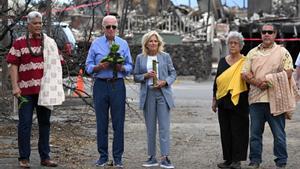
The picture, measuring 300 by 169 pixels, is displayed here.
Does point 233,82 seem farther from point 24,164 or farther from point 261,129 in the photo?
point 24,164

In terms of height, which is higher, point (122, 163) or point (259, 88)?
point (259, 88)

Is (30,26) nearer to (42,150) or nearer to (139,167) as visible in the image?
(42,150)

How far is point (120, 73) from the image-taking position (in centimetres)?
838

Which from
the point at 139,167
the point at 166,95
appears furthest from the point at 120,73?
the point at 139,167

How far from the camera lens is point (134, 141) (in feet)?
35.5

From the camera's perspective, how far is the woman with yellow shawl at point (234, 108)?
28.1 ft

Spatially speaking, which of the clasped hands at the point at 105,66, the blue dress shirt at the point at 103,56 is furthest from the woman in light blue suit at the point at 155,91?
the clasped hands at the point at 105,66

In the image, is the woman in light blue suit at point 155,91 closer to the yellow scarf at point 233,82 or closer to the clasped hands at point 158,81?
the clasped hands at point 158,81

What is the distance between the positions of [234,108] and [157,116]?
98cm

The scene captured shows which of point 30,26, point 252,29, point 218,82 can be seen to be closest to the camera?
point 30,26

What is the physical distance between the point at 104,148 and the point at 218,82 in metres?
1.66

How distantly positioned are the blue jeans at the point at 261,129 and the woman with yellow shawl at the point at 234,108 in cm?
9

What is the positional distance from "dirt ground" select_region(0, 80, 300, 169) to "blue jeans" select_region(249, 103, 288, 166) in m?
0.26

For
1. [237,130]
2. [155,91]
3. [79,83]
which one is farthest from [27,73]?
[79,83]
